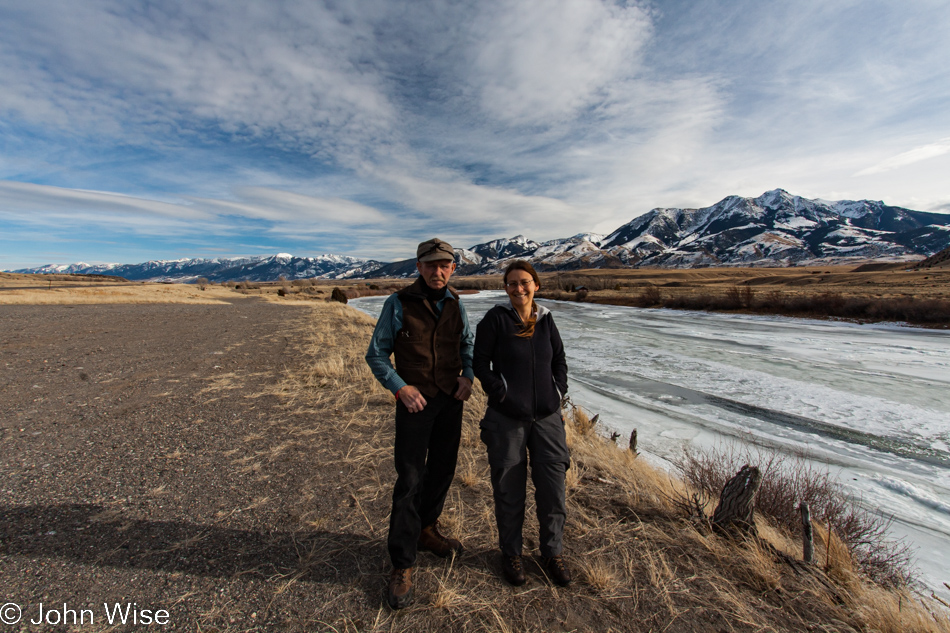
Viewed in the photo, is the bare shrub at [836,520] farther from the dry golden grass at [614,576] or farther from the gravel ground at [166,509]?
the gravel ground at [166,509]

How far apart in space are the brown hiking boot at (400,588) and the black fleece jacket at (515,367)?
3.92 feet

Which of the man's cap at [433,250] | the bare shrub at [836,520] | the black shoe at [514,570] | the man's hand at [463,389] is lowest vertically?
the bare shrub at [836,520]

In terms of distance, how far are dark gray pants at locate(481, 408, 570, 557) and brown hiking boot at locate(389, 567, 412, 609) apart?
656mm

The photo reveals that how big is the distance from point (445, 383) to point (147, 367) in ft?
29.6

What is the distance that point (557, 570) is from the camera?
2.59 metres

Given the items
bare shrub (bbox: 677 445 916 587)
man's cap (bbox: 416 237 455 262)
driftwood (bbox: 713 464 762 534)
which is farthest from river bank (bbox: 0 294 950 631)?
man's cap (bbox: 416 237 455 262)

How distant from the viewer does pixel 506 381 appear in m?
2.55

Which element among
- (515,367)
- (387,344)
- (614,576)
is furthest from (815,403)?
(387,344)

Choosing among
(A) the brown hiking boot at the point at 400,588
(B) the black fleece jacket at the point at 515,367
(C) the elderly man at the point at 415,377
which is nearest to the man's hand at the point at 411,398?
(C) the elderly man at the point at 415,377

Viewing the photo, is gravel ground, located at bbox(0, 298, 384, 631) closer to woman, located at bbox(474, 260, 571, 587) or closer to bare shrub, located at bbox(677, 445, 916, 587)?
woman, located at bbox(474, 260, 571, 587)

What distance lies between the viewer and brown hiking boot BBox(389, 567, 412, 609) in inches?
92.0

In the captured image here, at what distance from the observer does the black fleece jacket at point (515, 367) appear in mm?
2514

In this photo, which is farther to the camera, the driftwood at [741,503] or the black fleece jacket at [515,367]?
the driftwood at [741,503]

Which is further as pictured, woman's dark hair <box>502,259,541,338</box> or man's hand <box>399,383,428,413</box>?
woman's dark hair <box>502,259,541,338</box>
